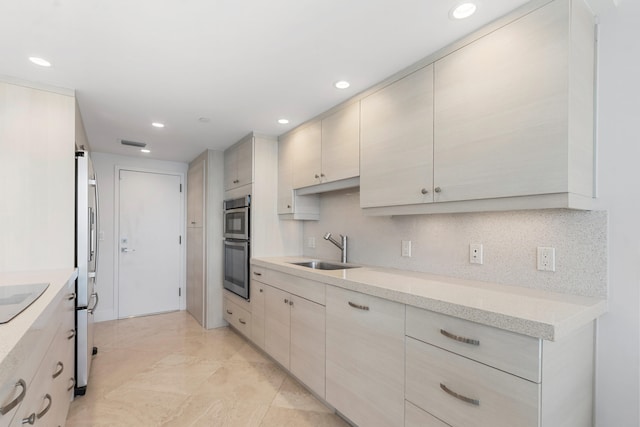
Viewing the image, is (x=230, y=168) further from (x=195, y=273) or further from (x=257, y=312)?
(x=257, y=312)

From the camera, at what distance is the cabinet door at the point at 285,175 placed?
10.4ft

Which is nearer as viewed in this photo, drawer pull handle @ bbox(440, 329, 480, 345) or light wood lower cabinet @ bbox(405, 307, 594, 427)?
light wood lower cabinet @ bbox(405, 307, 594, 427)

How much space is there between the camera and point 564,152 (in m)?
1.28

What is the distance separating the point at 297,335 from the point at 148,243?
3.16 metres

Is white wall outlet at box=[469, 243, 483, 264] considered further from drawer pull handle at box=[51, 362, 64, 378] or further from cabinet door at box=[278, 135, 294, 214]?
drawer pull handle at box=[51, 362, 64, 378]

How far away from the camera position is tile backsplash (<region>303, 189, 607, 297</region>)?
144cm

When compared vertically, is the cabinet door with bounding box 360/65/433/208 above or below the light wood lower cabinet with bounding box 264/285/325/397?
above

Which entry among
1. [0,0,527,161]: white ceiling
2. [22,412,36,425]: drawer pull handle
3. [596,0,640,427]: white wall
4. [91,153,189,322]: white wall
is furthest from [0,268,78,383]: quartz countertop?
[91,153,189,322]: white wall

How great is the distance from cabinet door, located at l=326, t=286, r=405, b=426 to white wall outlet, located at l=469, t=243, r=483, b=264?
607 mm

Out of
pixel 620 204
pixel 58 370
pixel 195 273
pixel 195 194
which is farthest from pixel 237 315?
pixel 620 204

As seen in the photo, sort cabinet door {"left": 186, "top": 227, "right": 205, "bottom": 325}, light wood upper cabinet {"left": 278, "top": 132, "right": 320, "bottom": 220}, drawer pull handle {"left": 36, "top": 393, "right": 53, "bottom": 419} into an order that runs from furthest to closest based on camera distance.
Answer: cabinet door {"left": 186, "top": 227, "right": 205, "bottom": 325} < light wood upper cabinet {"left": 278, "top": 132, "right": 320, "bottom": 220} < drawer pull handle {"left": 36, "top": 393, "right": 53, "bottom": 419}

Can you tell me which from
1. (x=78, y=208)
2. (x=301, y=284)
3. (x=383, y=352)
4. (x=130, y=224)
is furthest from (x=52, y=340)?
(x=130, y=224)

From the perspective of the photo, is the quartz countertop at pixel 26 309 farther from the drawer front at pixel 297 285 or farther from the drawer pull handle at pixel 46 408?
the drawer front at pixel 297 285

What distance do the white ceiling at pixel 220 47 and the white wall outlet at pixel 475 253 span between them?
1.12 metres
